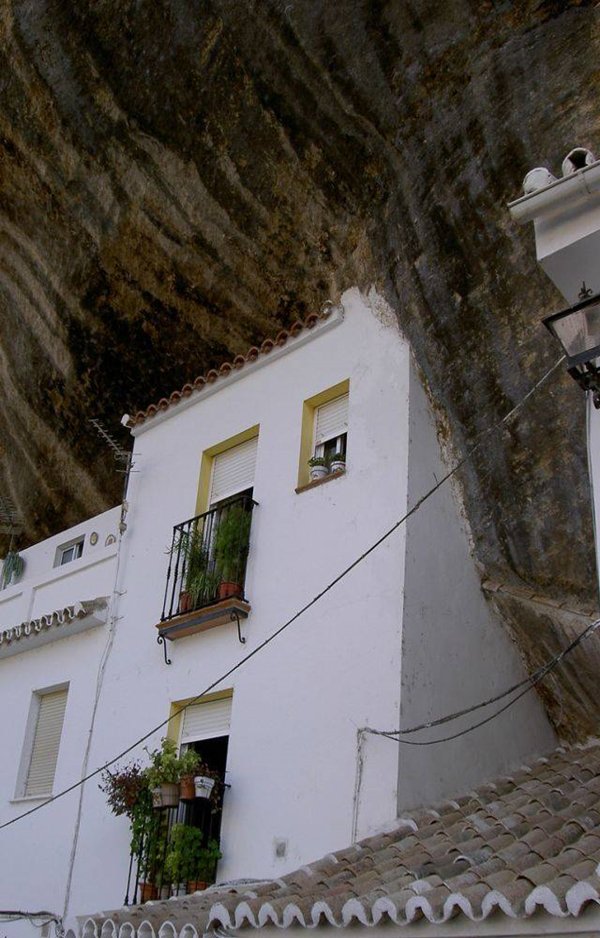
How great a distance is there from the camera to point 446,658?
9.77 meters

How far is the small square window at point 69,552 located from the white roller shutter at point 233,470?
13.5ft

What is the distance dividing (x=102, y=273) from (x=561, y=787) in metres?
8.86

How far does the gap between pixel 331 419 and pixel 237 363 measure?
166cm

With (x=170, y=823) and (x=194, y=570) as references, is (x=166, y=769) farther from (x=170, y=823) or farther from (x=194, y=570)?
(x=194, y=570)

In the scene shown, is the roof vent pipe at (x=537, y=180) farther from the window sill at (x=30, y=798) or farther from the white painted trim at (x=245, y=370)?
the window sill at (x=30, y=798)

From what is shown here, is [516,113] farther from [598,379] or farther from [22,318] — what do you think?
→ [22,318]

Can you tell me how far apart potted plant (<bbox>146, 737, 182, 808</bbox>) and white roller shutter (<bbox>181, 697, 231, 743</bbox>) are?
23.3 inches

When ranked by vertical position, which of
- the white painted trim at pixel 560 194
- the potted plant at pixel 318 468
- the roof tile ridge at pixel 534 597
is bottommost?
the roof tile ridge at pixel 534 597

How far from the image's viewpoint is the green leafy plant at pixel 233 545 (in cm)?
1087

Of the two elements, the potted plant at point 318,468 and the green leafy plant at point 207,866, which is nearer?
the green leafy plant at point 207,866

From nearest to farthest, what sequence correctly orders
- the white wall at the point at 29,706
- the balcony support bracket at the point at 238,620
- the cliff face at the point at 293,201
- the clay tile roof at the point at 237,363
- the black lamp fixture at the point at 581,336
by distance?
the black lamp fixture at the point at 581,336, the cliff face at the point at 293,201, the balcony support bracket at the point at 238,620, the white wall at the point at 29,706, the clay tile roof at the point at 237,363

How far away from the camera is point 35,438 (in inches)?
650

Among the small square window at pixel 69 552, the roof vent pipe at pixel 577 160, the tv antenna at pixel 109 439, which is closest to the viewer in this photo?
the roof vent pipe at pixel 577 160

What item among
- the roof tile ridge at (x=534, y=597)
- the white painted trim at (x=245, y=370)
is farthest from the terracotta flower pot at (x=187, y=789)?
the white painted trim at (x=245, y=370)
